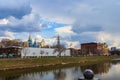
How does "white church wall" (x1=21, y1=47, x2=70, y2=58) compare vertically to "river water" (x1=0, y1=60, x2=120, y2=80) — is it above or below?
above

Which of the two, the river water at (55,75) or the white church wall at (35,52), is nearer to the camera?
the river water at (55,75)

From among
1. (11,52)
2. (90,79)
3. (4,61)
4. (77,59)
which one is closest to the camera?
(90,79)

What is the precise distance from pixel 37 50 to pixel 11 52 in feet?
60.7

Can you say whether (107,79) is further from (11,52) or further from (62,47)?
(62,47)

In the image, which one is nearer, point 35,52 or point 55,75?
point 55,75

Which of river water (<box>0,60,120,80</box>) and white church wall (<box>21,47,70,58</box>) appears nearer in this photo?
river water (<box>0,60,120,80</box>)

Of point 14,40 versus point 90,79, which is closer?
point 90,79

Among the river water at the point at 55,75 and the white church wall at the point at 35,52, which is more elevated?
the white church wall at the point at 35,52

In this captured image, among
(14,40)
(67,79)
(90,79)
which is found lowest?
(67,79)

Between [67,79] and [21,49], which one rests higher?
[21,49]

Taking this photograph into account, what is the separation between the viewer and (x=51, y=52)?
18100 centimetres

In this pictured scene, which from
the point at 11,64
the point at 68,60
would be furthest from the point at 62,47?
the point at 11,64

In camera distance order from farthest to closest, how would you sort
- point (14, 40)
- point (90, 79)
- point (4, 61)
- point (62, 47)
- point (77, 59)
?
point (14, 40) < point (62, 47) < point (77, 59) < point (4, 61) < point (90, 79)

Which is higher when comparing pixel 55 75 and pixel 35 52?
pixel 35 52
